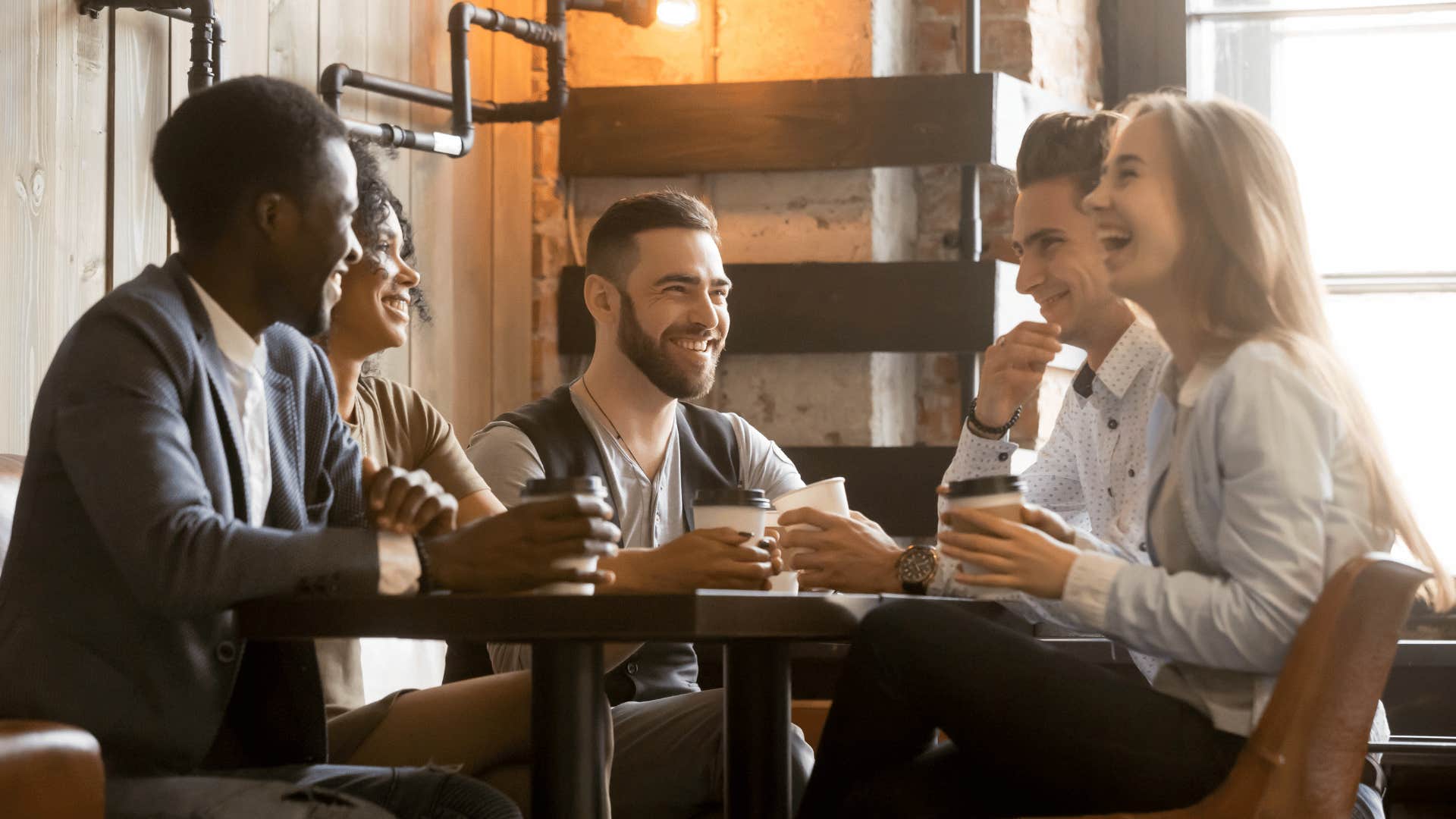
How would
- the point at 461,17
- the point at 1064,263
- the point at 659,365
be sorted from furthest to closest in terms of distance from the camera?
1. the point at 461,17
2. the point at 659,365
3. the point at 1064,263

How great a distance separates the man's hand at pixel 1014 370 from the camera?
227cm

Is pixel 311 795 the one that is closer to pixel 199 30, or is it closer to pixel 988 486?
pixel 988 486

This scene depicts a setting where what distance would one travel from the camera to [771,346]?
3.30 meters

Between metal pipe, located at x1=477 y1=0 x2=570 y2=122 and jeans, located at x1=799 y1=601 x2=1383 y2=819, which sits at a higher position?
metal pipe, located at x1=477 y1=0 x2=570 y2=122

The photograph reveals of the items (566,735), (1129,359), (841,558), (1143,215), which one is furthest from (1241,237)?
(566,735)

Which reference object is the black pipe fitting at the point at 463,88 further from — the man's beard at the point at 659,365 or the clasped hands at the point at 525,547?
the clasped hands at the point at 525,547

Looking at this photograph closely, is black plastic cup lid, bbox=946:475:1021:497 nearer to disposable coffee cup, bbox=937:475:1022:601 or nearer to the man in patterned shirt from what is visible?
disposable coffee cup, bbox=937:475:1022:601

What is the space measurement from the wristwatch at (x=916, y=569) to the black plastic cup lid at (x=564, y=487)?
0.57 metres

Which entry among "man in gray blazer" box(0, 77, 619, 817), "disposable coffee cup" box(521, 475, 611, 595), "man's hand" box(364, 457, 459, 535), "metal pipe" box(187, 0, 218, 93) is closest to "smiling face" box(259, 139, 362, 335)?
"man in gray blazer" box(0, 77, 619, 817)

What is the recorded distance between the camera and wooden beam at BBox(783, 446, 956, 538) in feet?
10.6

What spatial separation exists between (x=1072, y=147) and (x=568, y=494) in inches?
44.0

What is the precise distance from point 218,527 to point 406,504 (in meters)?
0.21

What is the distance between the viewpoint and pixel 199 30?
2.45 metres

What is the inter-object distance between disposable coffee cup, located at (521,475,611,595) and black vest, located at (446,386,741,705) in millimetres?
719
